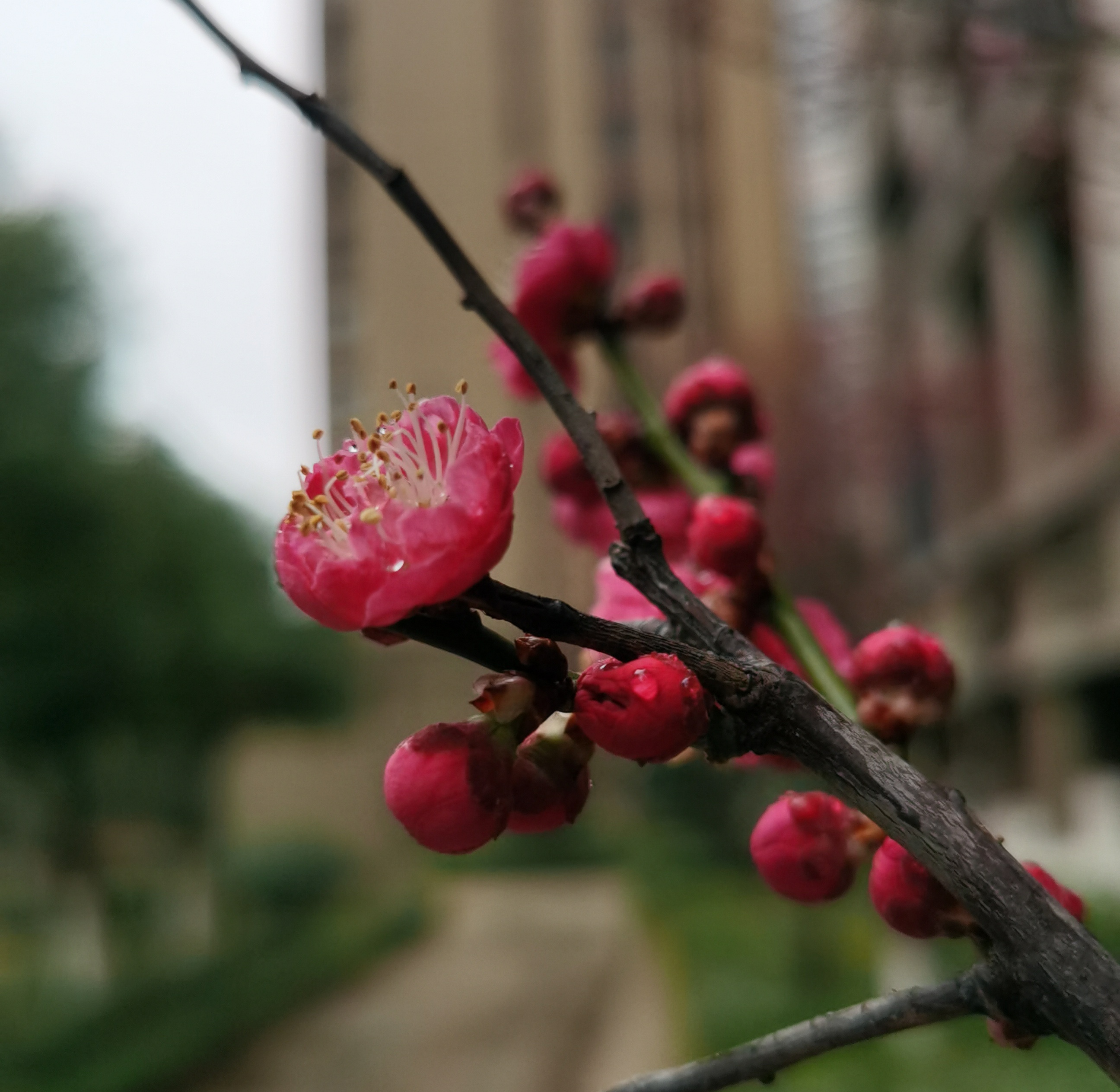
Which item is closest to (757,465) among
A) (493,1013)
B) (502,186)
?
(502,186)

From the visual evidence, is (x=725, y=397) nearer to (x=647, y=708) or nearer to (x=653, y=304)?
(x=653, y=304)

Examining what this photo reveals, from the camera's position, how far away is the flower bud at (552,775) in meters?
0.28

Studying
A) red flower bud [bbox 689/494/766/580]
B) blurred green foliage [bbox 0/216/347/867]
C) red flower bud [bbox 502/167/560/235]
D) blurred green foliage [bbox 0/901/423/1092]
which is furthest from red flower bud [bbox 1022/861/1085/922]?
blurred green foliage [bbox 0/216/347/867]

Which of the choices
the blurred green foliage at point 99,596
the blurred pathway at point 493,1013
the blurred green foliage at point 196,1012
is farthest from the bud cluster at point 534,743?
the blurred green foliage at point 99,596

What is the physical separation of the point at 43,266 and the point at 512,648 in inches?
194

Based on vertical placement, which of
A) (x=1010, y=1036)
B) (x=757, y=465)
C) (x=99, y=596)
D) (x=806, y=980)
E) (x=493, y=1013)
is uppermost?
(x=757, y=465)

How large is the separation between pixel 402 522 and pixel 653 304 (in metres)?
0.30

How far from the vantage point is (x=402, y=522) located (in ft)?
0.80

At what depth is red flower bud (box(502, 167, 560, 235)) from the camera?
0.54 meters

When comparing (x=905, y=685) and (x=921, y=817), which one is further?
(x=905, y=685)

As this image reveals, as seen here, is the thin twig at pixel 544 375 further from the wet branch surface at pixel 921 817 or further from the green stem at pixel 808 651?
the green stem at pixel 808 651

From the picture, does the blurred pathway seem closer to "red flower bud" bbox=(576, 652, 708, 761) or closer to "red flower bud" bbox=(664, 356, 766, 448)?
"red flower bud" bbox=(664, 356, 766, 448)

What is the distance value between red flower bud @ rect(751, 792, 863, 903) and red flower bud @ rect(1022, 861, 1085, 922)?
0.18ft

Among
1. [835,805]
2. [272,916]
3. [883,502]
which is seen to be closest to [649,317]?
[835,805]
